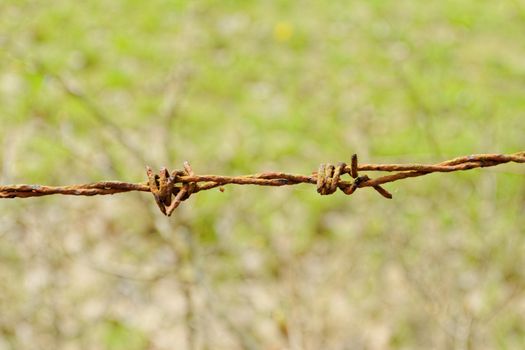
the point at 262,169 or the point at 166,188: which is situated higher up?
the point at 262,169

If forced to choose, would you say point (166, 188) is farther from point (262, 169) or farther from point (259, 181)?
point (262, 169)

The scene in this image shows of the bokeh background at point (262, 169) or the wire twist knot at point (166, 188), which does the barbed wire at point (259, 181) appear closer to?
the wire twist knot at point (166, 188)

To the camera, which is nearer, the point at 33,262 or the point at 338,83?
the point at 33,262

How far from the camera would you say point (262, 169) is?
190 inches

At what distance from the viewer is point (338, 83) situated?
19.0ft

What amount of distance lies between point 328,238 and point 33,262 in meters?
1.77

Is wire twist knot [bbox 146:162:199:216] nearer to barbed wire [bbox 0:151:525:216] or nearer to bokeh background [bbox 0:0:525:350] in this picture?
barbed wire [bbox 0:151:525:216]

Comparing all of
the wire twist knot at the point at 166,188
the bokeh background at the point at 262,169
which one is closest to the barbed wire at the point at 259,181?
the wire twist knot at the point at 166,188

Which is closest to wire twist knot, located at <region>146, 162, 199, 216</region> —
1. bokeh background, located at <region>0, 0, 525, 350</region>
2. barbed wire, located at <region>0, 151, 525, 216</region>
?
barbed wire, located at <region>0, 151, 525, 216</region>

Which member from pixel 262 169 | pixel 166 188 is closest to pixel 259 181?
pixel 166 188

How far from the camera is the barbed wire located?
153 centimetres

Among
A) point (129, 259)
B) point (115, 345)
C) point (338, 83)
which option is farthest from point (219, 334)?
point (338, 83)

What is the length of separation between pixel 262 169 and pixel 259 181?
3253mm

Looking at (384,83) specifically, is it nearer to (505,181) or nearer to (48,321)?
(505,181)
